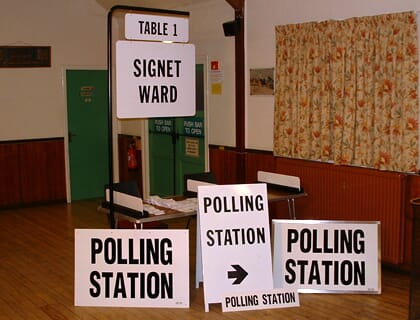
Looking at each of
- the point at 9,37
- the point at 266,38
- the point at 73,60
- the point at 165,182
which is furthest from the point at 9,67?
the point at 266,38

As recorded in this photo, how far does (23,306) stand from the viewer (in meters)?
4.70

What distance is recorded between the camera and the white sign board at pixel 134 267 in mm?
4430

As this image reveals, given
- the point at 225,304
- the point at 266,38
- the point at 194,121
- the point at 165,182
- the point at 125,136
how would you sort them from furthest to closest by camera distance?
1. the point at 125,136
2. the point at 165,182
3. the point at 194,121
4. the point at 266,38
5. the point at 225,304

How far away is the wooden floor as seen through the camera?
175 inches

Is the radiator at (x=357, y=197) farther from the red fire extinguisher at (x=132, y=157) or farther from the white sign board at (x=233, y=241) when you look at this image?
the red fire extinguisher at (x=132, y=157)

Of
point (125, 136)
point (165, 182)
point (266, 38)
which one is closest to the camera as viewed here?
point (266, 38)

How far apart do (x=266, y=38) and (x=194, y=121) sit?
5.61ft

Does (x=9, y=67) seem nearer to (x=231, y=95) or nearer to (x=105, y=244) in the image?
(x=231, y=95)

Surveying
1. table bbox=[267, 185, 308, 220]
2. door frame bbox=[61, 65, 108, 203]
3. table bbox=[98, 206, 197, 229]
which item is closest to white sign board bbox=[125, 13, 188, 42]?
table bbox=[98, 206, 197, 229]

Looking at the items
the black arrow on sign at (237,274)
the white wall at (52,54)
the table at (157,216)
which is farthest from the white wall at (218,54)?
the black arrow on sign at (237,274)

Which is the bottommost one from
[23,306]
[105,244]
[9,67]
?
[23,306]

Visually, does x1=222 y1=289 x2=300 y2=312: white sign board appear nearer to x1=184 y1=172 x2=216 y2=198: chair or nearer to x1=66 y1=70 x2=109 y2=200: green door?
x1=184 y1=172 x2=216 y2=198: chair

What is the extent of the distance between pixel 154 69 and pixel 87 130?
499 cm

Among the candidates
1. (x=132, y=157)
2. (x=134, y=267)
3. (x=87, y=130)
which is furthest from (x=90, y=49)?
(x=134, y=267)
